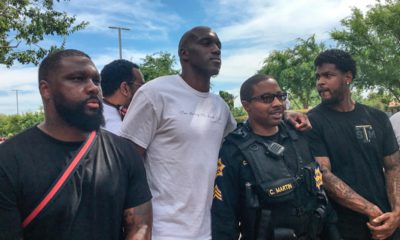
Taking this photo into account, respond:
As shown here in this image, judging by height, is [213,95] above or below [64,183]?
above

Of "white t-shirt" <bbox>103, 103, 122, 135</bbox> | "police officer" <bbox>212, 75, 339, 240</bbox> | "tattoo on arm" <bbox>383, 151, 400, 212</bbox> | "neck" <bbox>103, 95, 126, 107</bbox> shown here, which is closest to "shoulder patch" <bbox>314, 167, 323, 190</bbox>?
"police officer" <bbox>212, 75, 339, 240</bbox>

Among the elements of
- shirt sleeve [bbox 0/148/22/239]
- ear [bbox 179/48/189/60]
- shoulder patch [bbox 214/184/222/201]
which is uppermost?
ear [bbox 179/48/189/60]

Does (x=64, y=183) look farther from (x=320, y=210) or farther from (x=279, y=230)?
(x=320, y=210)

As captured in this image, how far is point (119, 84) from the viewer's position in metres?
3.95

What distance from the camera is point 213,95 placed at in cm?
291

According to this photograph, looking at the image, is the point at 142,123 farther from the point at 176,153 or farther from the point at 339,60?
the point at 339,60

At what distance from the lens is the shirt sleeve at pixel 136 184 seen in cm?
206

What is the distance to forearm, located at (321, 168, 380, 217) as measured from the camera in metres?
2.82

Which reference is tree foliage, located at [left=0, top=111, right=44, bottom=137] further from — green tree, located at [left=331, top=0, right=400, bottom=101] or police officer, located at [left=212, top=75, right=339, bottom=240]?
police officer, located at [left=212, top=75, right=339, bottom=240]

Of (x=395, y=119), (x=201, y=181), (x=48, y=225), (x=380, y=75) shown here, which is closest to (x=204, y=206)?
(x=201, y=181)

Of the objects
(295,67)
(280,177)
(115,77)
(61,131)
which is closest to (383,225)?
(280,177)

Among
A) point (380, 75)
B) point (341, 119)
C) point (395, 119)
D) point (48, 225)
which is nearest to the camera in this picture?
point (48, 225)

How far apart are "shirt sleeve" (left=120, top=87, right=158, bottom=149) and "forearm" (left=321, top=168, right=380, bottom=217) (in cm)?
146

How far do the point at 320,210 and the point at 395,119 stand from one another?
1496 mm
